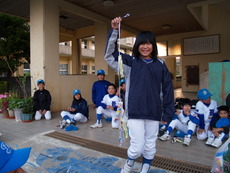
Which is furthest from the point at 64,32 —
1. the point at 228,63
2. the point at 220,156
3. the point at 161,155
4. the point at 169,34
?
the point at 220,156

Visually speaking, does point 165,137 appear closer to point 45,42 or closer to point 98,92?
point 98,92

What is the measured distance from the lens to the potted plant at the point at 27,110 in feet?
17.2

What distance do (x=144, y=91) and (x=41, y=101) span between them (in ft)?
14.1

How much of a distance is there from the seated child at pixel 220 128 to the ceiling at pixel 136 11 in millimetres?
4810

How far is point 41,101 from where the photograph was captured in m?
5.57

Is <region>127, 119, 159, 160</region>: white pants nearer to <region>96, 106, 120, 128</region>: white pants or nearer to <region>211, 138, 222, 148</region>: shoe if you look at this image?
<region>211, 138, 222, 148</region>: shoe

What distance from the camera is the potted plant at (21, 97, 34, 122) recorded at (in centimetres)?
523

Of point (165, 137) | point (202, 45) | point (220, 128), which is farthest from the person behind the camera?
point (202, 45)

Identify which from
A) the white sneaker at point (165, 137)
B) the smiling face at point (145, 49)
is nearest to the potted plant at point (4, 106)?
the white sneaker at point (165, 137)

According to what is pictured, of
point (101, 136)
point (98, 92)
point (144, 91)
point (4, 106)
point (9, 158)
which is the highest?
point (144, 91)

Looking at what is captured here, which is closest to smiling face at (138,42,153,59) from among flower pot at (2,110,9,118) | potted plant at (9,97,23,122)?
potted plant at (9,97,23,122)

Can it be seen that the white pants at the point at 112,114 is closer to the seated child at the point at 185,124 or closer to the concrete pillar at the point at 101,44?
the seated child at the point at 185,124

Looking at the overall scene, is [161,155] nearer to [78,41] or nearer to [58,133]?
[58,133]

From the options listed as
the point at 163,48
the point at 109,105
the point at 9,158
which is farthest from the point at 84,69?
the point at 9,158
